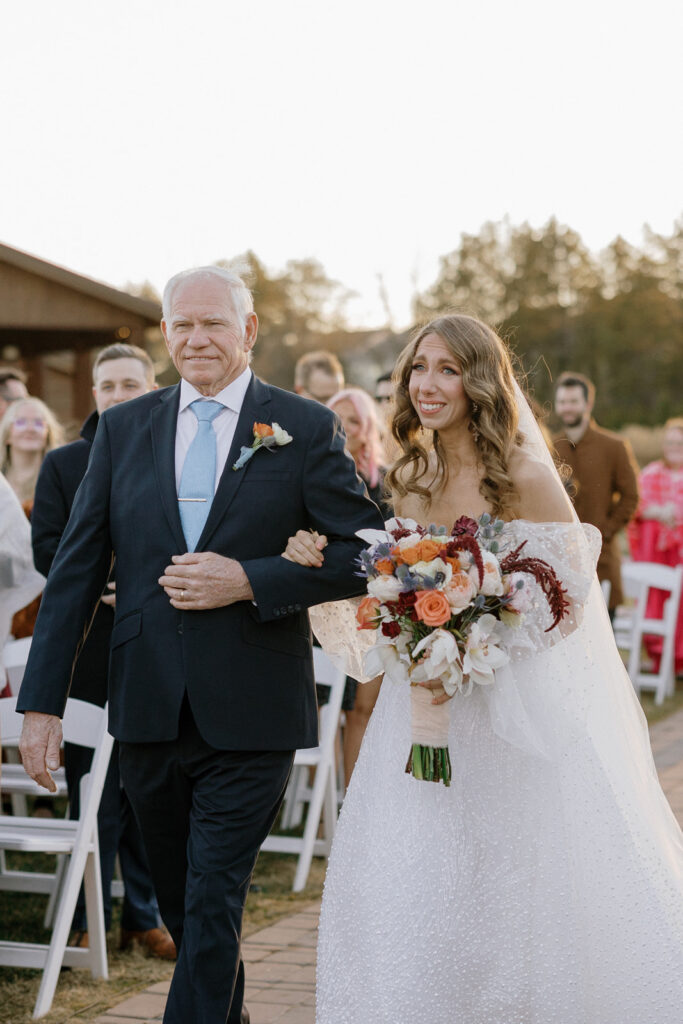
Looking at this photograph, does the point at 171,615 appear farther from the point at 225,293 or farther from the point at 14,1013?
the point at 14,1013

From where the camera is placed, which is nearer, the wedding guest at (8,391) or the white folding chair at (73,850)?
the white folding chair at (73,850)

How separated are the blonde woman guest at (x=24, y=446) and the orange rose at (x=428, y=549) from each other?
12.2 feet

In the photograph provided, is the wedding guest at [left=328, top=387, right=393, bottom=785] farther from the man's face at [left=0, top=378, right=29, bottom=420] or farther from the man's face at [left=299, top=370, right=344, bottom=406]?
the man's face at [left=0, top=378, right=29, bottom=420]

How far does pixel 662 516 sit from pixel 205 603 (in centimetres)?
1001

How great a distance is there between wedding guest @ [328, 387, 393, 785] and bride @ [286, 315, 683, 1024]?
2.73 metres

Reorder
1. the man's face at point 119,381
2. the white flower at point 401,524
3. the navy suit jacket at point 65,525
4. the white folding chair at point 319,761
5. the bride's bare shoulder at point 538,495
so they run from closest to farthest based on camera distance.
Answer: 1. the white flower at point 401,524
2. the bride's bare shoulder at point 538,495
3. the navy suit jacket at point 65,525
4. the man's face at point 119,381
5. the white folding chair at point 319,761

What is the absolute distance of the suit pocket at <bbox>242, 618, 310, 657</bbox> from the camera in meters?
3.63

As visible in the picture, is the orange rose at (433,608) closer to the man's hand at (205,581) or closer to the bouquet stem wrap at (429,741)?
the bouquet stem wrap at (429,741)

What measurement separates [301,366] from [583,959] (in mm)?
4906

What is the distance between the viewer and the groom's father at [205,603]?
3.53 meters

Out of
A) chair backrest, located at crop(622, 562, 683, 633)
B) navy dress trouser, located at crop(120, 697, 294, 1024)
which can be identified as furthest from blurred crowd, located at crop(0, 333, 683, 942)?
chair backrest, located at crop(622, 562, 683, 633)

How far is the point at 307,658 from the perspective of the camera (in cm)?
380

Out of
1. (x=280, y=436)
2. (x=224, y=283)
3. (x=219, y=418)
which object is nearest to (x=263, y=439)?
(x=280, y=436)

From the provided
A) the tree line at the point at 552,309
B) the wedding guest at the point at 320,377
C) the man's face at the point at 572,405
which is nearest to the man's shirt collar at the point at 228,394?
the wedding guest at the point at 320,377
